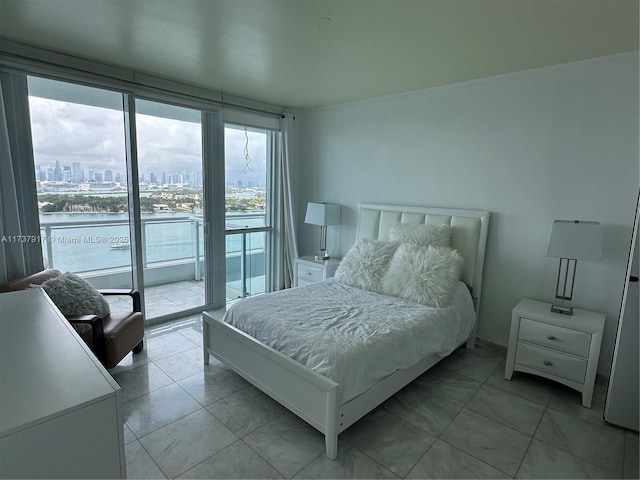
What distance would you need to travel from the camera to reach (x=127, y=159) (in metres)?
3.42

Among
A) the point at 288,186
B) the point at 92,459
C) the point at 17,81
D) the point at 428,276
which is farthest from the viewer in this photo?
the point at 288,186

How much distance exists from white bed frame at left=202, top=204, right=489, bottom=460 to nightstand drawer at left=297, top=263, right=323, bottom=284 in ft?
2.88

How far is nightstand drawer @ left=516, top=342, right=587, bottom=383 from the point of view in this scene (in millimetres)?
2516

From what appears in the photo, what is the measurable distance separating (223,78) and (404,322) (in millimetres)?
2815

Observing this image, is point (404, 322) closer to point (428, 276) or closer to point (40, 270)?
point (428, 276)

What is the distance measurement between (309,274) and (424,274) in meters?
1.68

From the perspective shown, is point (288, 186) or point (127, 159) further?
point (288, 186)

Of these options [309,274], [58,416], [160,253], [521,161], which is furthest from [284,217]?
[58,416]

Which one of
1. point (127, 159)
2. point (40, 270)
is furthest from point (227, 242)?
point (40, 270)

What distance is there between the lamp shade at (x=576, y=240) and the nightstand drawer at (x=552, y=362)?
2.43ft

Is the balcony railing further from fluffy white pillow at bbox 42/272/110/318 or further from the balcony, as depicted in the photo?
fluffy white pillow at bbox 42/272/110/318

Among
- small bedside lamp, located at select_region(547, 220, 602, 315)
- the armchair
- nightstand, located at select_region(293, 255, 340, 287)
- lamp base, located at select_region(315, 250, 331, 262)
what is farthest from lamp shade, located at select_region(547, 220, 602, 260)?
the armchair

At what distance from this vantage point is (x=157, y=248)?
3932 mm

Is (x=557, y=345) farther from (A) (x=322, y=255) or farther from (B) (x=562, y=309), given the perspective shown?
(A) (x=322, y=255)
